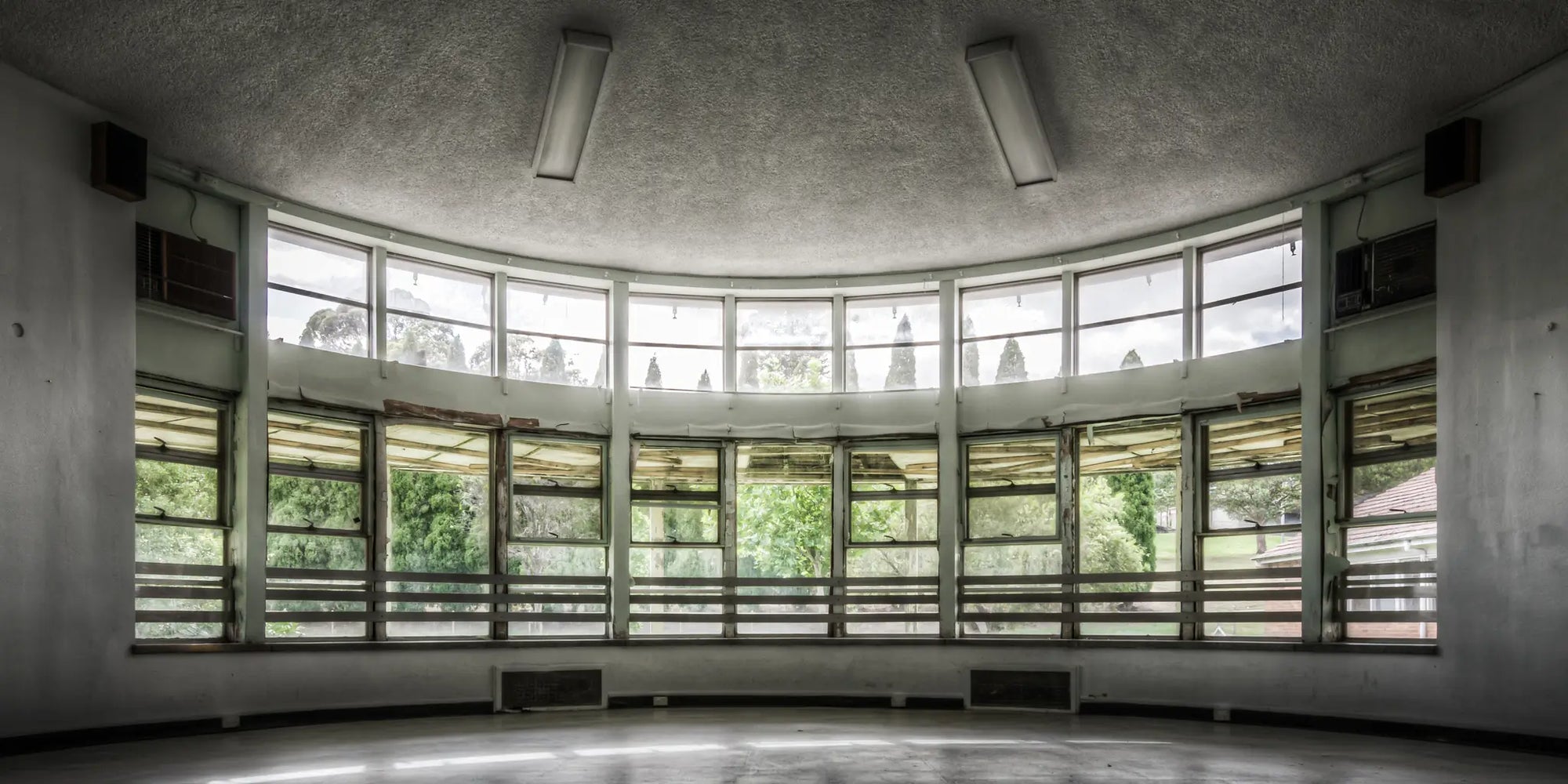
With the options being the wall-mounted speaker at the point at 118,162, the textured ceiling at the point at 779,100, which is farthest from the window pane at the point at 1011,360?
the wall-mounted speaker at the point at 118,162

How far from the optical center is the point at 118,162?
7664 millimetres

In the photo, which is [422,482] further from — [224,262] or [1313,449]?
[1313,449]

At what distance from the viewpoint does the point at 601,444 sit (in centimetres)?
1137

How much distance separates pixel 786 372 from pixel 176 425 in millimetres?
5421

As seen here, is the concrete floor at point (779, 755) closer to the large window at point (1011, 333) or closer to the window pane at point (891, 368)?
the large window at point (1011, 333)

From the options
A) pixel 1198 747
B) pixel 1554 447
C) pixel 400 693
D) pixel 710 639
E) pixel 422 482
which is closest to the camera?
pixel 1554 447

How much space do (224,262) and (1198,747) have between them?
743 centimetres

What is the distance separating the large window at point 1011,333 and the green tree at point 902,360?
0.50 metres

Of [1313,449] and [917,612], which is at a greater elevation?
[1313,449]

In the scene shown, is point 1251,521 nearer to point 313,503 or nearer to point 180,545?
point 313,503

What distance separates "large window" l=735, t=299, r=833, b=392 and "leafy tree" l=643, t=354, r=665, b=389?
74 cm

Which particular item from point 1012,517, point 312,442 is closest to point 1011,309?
point 1012,517

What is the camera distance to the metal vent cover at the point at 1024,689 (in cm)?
1030

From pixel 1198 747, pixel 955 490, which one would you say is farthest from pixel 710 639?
pixel 1198 747
